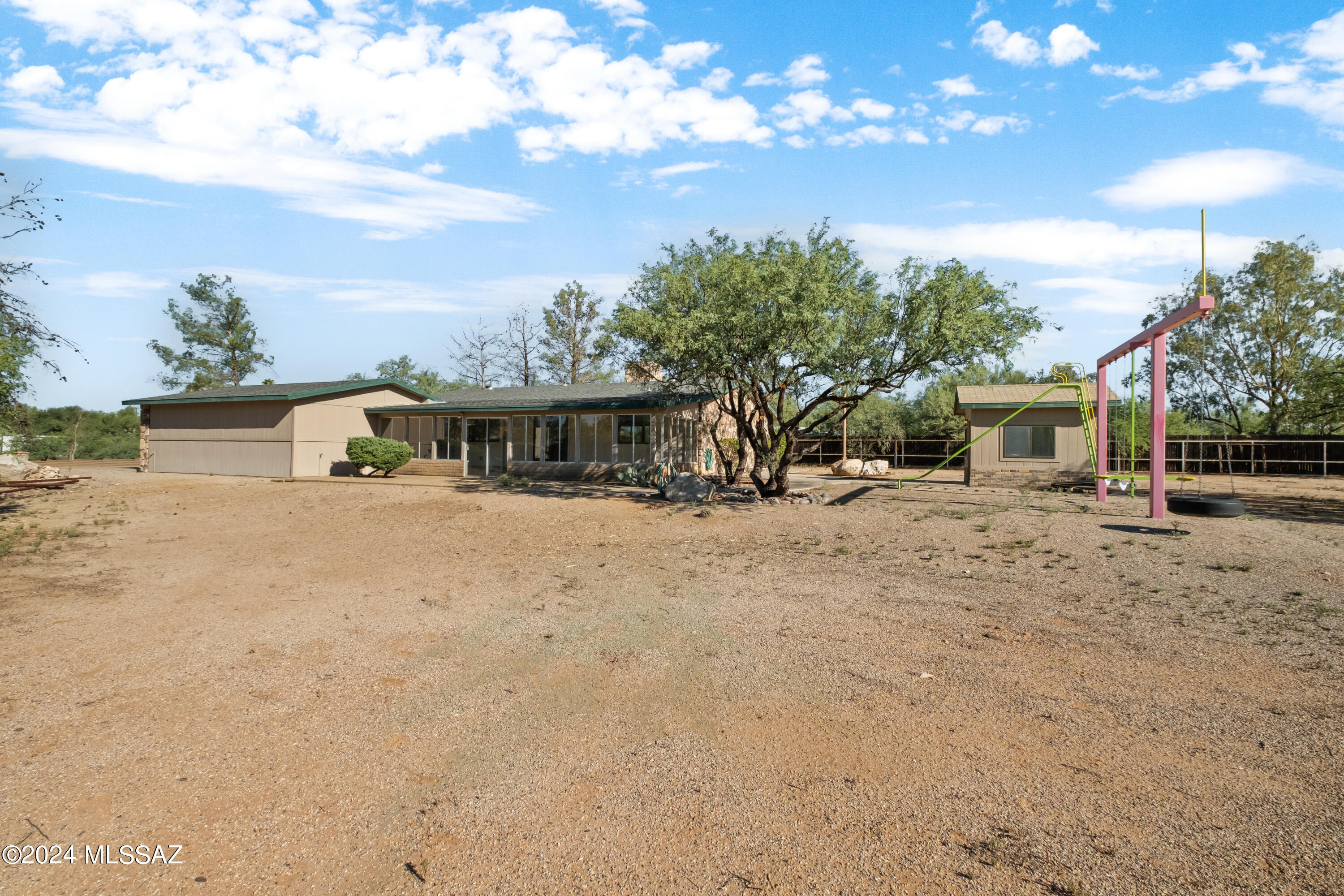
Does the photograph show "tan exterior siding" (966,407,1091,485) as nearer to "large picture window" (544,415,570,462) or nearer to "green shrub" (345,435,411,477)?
"large picture window" (544,415,570,462)

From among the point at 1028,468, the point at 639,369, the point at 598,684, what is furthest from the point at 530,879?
the point at 1028,468

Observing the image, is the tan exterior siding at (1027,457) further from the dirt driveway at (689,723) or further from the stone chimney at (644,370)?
the dirt driveway at (689,723)

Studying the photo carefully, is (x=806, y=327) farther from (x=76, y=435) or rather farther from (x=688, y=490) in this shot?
(x=76, y=435)

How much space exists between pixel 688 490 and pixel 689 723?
11.8 metres

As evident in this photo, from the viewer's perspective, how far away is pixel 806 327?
559 inches

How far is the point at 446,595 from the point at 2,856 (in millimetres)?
4758

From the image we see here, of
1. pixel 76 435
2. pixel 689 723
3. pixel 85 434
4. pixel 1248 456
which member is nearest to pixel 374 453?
pixel 689 723

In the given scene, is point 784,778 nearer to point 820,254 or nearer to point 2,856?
point 2,856

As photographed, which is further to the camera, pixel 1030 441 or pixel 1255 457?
pixel 1255 457

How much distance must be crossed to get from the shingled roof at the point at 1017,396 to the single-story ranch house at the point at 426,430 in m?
8.04

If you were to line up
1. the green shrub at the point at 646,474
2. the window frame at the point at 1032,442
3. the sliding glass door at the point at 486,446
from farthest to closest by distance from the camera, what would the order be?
the sliding glass door at the point at 486,446, the window frame at the point at 1032,442, the green shrub at the point at 646,474

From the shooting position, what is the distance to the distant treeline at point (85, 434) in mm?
32719

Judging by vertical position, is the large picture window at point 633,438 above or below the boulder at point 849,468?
above

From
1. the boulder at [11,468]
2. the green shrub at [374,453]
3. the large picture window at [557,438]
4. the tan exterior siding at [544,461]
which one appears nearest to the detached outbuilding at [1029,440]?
the tan exterior siding at [544,461]
